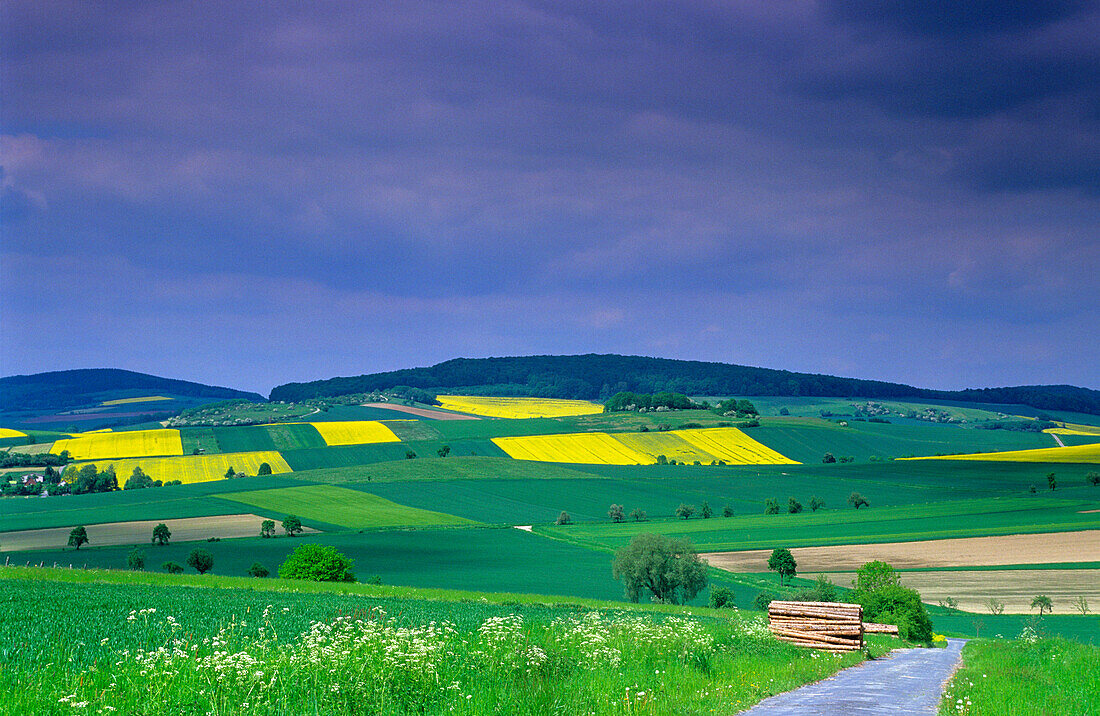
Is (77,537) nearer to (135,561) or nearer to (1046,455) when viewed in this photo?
(135,561)

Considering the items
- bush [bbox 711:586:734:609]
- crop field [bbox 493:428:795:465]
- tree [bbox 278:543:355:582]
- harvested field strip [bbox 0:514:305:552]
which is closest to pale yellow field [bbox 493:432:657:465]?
crop field [bbox 493:428:795:465]

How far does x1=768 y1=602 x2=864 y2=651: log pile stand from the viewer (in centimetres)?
2477

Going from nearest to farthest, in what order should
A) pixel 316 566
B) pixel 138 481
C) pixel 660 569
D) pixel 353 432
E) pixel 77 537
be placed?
1. pixel 316 566
2. pixel 660 569
3. pixel 77 537
4. pixel 138 481
5. pixel 353 432

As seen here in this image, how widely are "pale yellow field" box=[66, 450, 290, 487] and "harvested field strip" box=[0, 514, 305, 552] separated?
32.0m

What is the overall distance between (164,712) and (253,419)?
585 feet

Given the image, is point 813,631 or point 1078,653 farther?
point 813,631

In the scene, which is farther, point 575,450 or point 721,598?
point 575,450

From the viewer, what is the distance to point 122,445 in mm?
145625

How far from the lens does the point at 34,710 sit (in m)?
9.67

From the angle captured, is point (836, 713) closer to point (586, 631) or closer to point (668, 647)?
point (668, 647)

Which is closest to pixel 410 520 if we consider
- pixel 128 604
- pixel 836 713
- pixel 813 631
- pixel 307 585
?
pixel 307 585

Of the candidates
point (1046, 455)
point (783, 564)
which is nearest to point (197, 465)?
point (783, 564)

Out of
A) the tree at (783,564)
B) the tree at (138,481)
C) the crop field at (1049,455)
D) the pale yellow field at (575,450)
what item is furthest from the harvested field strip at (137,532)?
the crop field at (1049,455)

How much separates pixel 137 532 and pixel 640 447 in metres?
87.3
